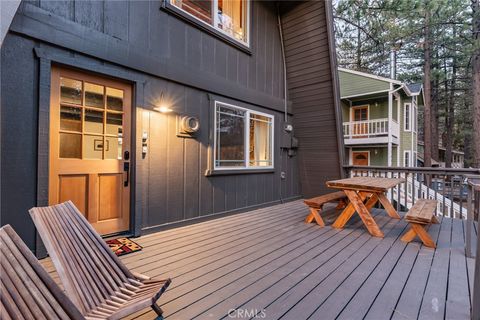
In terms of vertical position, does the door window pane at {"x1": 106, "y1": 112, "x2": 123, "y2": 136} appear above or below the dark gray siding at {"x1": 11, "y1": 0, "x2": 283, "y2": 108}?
below

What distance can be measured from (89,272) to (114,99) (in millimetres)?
2202

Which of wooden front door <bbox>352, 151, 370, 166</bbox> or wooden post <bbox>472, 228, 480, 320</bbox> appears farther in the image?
wooden front door <bbox>352, 151, 370, 166</bbox>

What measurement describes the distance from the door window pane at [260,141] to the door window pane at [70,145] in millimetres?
3004

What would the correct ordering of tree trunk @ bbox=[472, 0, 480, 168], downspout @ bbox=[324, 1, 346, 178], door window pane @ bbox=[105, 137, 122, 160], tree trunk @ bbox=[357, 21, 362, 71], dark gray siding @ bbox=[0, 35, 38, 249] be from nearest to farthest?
dark gray siding @ bbox=[0, 35, 38, 249] < door window pane @ bbox=[105, 137, 122, 160] < downspout @ bbox=[324, 1, 346, 178] < tree trunk @ bbox=[472, 0, 480, 168] < tree trunk @ bbox=[357, 21, 362, 71]

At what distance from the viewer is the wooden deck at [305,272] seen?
168 centimetres

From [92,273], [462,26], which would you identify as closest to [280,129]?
[92,273]

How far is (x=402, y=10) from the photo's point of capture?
341 inches

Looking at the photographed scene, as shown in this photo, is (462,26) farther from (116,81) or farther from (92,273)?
(92,273)

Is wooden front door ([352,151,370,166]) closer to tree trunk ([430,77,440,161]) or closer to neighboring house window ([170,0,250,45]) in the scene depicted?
tree trunk ([430,77,440,161])

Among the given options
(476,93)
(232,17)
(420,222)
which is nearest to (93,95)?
(232,17)

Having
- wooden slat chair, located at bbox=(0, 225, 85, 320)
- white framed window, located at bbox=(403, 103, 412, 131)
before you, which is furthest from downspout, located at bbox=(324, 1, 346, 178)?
white framed window, located at bbox=(403, 103, 412, 131)

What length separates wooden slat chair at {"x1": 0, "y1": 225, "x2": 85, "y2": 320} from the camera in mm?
956

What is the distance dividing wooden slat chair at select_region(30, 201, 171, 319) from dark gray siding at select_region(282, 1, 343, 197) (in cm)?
470

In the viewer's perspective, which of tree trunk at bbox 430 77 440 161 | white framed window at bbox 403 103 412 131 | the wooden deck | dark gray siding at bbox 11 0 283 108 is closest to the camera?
the wooden deck
